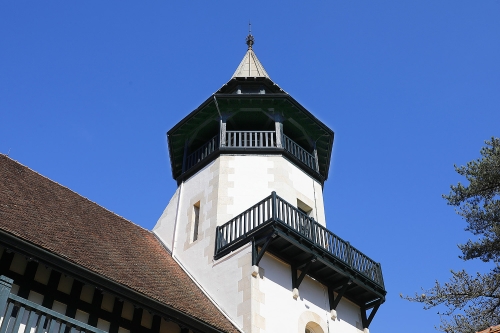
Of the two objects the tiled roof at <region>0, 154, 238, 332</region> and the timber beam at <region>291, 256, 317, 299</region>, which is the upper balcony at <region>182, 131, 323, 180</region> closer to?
the tiled roof at <region>0, 154, 238, 332</region>

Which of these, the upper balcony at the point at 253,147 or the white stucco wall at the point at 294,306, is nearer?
the white stucco wall at the point at 294,306

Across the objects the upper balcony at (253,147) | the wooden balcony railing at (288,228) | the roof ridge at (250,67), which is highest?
the roof ridge at (250,67)

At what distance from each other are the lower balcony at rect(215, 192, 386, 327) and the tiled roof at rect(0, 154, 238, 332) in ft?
6.50

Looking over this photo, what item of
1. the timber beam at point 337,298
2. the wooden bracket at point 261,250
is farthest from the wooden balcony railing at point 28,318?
the timber beam at point 337,298

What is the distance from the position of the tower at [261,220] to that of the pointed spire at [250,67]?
21 cm

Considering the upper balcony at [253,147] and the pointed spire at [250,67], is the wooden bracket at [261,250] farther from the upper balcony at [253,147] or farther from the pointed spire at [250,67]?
the pointed spire at [250,67]

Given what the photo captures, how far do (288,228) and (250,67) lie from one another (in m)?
11.0

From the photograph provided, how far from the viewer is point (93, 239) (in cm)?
1392

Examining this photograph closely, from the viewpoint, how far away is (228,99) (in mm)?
19703

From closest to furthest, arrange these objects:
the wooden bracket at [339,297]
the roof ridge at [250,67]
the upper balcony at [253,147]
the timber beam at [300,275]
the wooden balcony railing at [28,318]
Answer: the wooden balcony railing at [28,318], the timber beam at [300,275], the wooden bracket at [339,297], the upper balcony at [253,147], the roof ridge at [250,67]

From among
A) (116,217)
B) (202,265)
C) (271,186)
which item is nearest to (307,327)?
(202,265)

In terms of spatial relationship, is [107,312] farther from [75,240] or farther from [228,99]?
[228,99]

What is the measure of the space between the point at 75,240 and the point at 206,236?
5.13 metres

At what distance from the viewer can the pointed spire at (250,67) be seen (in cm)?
2300
